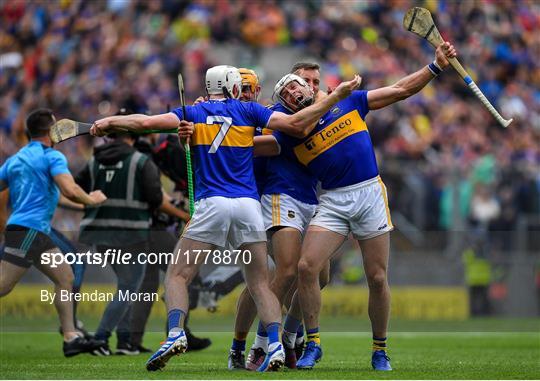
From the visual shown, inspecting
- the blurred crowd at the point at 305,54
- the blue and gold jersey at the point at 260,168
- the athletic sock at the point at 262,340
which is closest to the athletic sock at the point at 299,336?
the athletic sock at the point at 262,340

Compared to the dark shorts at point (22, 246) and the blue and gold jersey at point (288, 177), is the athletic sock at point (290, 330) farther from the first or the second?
the dark shorts at point (22, 246)

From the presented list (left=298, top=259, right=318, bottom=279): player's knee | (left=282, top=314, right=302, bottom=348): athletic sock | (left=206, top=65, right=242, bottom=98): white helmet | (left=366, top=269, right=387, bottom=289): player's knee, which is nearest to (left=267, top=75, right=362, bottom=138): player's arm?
(left=206, top=65, right=242, bottom=98): white helmet

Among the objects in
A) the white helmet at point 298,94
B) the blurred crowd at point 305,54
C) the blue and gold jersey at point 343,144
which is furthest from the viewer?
the blurred crowd at point 305,54

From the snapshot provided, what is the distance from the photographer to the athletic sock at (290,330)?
1129cm

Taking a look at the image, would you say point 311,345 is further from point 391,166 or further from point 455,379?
point 391,166

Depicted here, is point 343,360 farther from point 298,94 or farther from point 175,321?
point 298,94

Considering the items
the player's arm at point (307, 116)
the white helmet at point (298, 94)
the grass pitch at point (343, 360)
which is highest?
the white helmet at point (298, 94)

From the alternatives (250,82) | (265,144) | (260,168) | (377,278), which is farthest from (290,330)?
(250,82)

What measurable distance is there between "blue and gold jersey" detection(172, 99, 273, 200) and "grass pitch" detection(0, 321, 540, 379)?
1544 millimetres

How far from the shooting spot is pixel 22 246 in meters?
12.7

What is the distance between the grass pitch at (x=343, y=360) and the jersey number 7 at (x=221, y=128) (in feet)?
6.13

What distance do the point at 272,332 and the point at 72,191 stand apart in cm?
317

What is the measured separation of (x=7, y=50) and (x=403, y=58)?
8514 millimetres

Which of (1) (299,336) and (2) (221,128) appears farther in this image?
(1) (299,336)
